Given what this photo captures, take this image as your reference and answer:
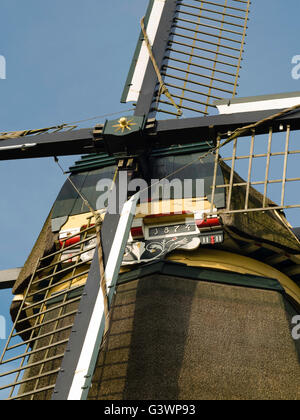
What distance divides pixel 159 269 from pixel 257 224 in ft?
3.75

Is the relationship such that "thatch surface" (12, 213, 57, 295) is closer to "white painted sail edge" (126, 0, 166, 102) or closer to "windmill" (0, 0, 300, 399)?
"windmill" (0, 0, 300, 399)

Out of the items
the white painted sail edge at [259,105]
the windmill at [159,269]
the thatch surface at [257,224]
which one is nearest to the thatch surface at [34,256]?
the windmill at [159,269]

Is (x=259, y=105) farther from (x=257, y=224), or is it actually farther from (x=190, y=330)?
(x=190, y=330)

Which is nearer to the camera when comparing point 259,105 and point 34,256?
point 259,105

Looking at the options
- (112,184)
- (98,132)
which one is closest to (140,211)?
(112,184)

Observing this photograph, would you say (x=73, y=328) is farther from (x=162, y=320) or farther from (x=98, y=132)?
(x=98, y=132)

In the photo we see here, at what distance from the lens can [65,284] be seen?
22.4 ft

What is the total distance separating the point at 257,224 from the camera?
6.60 m

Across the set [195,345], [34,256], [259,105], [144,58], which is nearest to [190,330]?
[195,345]

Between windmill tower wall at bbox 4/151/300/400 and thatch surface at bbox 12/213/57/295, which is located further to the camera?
thatch surface at bbox 12/213/57/295

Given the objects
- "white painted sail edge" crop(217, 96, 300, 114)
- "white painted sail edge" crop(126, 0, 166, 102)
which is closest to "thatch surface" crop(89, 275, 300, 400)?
"white painted sail edge" crop(217, 96, 300, 114)

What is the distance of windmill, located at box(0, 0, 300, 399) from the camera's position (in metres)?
5.39

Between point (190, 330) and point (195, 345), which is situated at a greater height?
point (190, 330)

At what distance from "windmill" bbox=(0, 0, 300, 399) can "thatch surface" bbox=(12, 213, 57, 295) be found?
0.02 m
